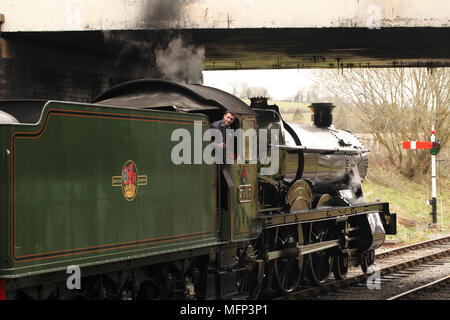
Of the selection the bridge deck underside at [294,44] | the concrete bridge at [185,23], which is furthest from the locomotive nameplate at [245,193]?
the bridge deck underside at [294,44]

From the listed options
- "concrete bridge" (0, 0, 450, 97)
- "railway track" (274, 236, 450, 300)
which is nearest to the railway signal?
"railway track" (274, 236, 450, 300)

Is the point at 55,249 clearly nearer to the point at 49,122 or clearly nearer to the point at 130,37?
the point at 49,122

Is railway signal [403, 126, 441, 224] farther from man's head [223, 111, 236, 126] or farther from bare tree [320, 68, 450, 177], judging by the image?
man's head [223, 111, 236, 126]

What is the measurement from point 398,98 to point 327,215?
838 inches

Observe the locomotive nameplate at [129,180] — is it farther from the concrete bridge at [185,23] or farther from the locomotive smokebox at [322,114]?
the locomotive smokebox at [322,114]

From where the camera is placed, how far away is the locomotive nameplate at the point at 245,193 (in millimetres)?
9234

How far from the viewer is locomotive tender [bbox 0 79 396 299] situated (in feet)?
19.4

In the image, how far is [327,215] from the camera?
11.8 meters

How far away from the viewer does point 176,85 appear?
9.10 metres
